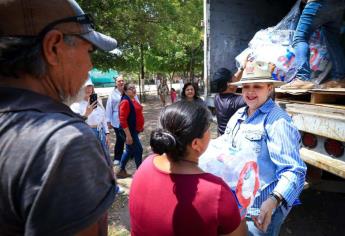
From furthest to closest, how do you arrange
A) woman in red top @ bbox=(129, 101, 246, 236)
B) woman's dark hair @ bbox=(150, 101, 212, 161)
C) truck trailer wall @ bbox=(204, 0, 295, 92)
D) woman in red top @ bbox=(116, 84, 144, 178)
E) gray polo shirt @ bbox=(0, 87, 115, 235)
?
1. woman in red top @ bbox=(116, 84, 144, 178)
2. truck trailer wall @ bbox=(204, 0, 295, 92)
3. woman's dark hair @ bbox=(150, 101, 212, 161)
4. woman in red top @ bbox=(129, 101, 246, 236)
5. gray polo shirt @ bbox=(0, 87, 115, 235)

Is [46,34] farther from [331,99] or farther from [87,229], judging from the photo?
[331,99]

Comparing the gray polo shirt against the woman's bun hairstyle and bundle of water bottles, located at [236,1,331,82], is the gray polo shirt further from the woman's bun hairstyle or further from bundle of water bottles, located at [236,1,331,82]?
bundle of water bottles, located at [236,1,331,82]

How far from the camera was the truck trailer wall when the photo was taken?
13.2 ft

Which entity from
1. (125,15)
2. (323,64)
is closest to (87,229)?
(323,64)

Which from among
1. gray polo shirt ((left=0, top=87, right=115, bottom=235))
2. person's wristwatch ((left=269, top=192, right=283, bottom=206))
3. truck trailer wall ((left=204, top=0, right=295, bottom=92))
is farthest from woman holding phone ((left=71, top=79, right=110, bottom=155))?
gray polo shirt ((left=0, top=87, right=115, bottom=235))

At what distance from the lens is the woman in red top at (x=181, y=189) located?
1.22 m

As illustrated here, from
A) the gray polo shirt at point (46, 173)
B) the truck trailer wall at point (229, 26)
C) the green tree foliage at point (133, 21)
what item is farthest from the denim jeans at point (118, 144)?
the gray polo shirt at point (46, 173)

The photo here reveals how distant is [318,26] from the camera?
3066 millimetres

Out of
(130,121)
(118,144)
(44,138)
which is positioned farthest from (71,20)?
(118,144)

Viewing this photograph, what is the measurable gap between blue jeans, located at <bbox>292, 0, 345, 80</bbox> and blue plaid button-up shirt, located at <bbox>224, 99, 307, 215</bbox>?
4.06 feet

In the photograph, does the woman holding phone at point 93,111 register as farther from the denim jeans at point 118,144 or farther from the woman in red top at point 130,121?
the denim jeans at point 118,144

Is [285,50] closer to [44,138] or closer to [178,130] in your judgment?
[178,130]

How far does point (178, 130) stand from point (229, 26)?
317 cm

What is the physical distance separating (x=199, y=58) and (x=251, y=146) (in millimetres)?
20009
